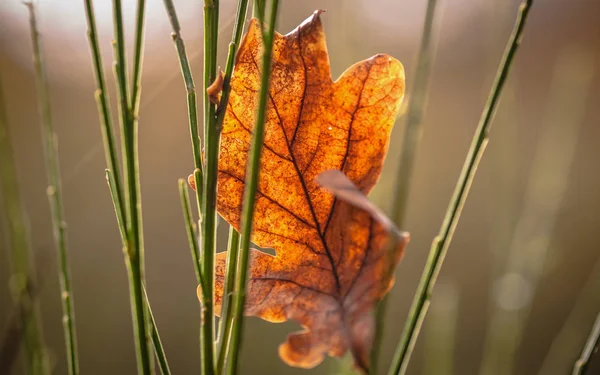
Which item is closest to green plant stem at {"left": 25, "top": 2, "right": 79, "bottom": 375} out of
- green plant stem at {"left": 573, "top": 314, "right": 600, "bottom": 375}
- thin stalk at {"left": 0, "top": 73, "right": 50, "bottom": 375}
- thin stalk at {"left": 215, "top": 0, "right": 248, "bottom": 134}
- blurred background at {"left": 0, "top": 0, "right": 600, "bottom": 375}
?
thin stalk at {"left": 0, "top": 73, "right": 50, "bottom": 375}

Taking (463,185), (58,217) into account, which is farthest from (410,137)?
(58,217)

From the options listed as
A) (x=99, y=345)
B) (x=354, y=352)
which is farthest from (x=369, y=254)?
(x=99, y=345)

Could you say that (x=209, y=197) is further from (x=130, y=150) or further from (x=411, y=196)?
(x=411, y=196)

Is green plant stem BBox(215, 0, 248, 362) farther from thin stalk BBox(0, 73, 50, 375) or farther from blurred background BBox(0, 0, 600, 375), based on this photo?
blurred background BBox(0, 0, 600, 375)

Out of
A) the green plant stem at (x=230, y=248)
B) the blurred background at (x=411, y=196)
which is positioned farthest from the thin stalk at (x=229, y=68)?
the blurred background at (x=411, y=196)

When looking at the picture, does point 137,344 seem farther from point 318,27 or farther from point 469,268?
point 469,268

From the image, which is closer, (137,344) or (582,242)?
(137,344)
